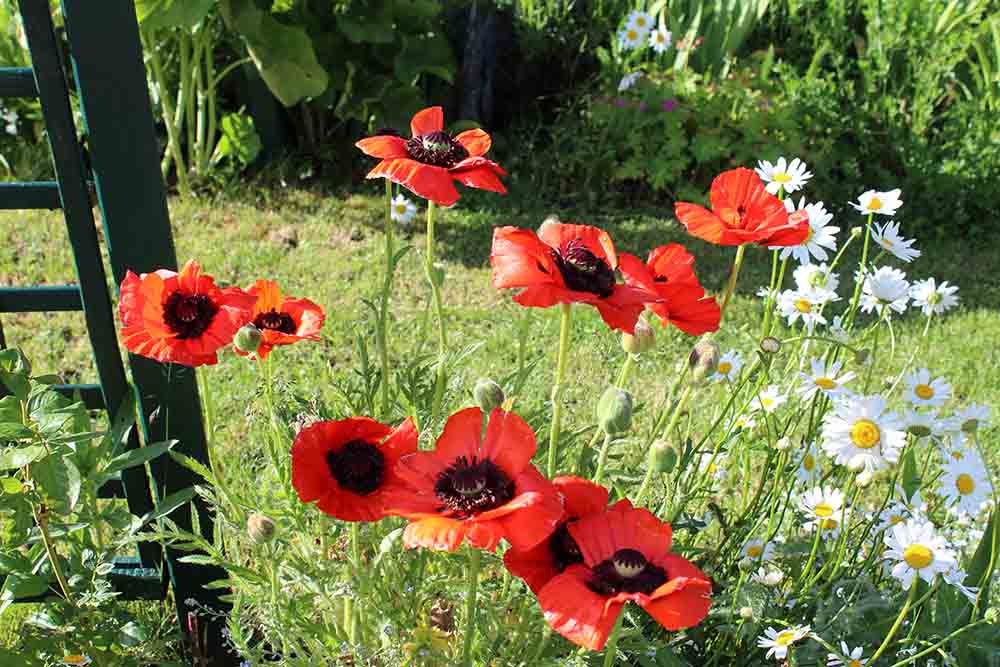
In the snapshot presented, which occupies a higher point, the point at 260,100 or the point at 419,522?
the point at 419,522

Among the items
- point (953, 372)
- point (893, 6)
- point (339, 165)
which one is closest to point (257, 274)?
point (339, 165)

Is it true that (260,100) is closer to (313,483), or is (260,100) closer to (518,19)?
(518,19)

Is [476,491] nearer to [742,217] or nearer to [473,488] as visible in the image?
[473,488]

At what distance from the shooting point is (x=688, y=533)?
1636 millimetres

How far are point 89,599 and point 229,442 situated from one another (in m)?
1.04

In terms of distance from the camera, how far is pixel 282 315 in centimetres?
137

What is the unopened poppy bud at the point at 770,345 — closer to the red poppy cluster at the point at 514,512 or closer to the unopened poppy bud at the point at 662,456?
the unopened poppy bud at the point at 662,456

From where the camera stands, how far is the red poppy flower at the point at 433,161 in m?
1.20

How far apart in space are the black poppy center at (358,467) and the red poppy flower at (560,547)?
180 mm

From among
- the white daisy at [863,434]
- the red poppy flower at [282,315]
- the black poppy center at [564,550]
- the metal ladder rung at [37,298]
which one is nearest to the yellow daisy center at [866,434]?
the white daisy at [863,434]

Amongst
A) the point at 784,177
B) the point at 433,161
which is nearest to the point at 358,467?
the point at 433,161

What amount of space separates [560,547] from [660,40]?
354 centimetres

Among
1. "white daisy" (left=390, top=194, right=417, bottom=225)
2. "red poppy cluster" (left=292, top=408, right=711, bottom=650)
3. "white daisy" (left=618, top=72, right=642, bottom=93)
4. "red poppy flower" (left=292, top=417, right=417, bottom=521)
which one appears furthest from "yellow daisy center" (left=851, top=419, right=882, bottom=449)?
"white daisy" (left=618, top=72, right=642, bottom=93)

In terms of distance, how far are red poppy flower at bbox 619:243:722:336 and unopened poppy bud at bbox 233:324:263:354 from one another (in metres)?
0.45
